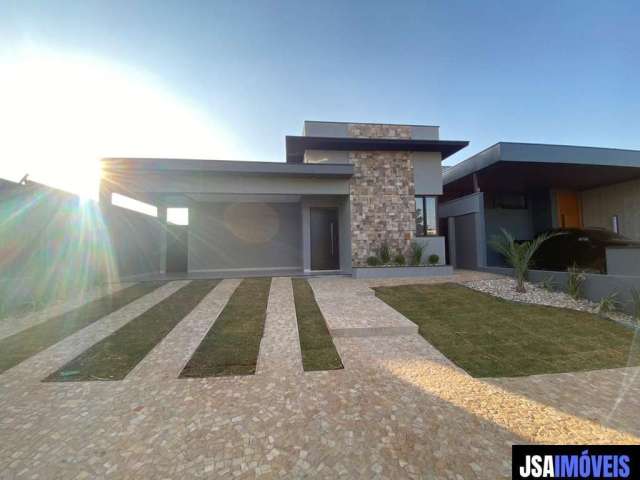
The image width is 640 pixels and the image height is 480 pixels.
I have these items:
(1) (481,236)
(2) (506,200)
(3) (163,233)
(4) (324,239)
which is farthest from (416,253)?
(3) (163,233)

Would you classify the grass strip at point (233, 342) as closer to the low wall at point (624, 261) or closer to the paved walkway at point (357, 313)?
the paved walkway at point (357, 313)

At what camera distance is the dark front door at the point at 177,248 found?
37.1 ft

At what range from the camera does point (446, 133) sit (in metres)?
11.5

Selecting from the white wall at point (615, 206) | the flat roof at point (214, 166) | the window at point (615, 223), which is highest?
the flat roof at point (214, 166)

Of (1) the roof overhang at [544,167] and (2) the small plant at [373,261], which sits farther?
(2) the small plant at [373,261]

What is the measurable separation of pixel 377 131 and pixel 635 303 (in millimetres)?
9349

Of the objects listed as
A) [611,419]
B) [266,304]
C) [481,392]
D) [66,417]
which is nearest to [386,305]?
[266,304]

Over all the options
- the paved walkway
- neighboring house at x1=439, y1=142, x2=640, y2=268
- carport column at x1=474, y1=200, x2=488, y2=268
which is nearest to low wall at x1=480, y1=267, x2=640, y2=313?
carport column at x1=474, y1=200, x2=488, y2=268

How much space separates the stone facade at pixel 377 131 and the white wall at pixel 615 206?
10.5 meters

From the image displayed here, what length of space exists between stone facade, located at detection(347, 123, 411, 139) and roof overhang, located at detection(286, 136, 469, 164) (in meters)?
1.40

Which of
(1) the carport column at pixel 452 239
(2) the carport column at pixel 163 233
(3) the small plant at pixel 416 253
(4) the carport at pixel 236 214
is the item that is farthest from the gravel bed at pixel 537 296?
(2) the carport column at pixel 163 233

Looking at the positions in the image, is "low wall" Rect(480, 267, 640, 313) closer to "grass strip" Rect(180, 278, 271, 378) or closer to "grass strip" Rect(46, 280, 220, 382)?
"grass strip" Rect(180, 278, 271, 378)

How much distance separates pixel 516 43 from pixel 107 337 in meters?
13.2

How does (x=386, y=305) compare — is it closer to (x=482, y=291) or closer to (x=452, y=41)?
(x=482, y=291)
